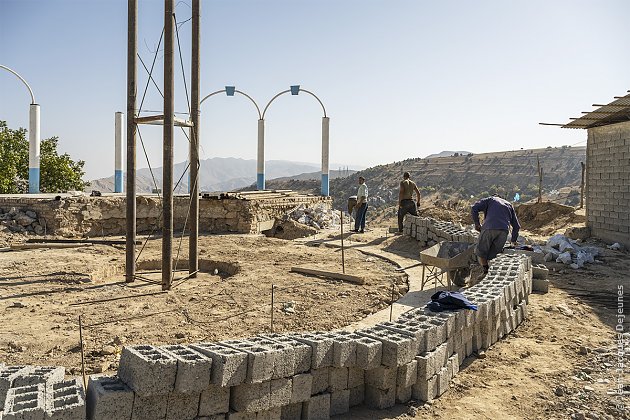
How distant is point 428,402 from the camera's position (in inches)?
175

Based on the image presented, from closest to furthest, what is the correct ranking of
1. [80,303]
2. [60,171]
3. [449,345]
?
[449,345] → [80,303] → [60,171]

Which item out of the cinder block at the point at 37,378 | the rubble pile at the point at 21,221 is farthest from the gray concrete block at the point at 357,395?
the rubble pile at the point at 21,221

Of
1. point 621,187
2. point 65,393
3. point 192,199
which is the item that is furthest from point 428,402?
point 621,187

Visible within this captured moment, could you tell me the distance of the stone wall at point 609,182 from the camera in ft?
43.2

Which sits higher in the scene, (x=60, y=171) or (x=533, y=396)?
(x=60, y=171)

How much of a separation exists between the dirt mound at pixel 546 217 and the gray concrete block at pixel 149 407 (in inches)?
667

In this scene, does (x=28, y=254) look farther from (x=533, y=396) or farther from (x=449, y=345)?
(x=533, y=396)

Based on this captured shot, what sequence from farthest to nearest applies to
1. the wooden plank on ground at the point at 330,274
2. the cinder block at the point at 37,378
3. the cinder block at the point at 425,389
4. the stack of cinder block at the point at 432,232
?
1. the stack of cinder block at the point at 432,232
2. the wooden plank on ground at the point at 330,274
3. the cinder block at the point at 425,389
4. the cinder block at the point at 37,378

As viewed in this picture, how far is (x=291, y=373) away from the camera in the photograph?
3.90 m

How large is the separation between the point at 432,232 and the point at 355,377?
29.1ft

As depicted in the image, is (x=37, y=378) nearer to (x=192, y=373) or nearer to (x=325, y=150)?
(x=192, y=373)

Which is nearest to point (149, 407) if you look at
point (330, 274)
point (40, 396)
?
point (40, 396)

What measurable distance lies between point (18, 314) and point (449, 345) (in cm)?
569

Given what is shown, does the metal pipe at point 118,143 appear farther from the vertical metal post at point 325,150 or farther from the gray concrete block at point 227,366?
the gray concrete block at point 227,366
